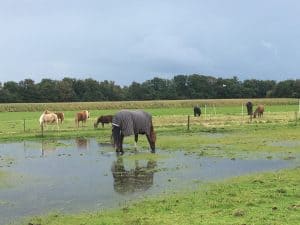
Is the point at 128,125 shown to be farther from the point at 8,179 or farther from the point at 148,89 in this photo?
the point at 148,89

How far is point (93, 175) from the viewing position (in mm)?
16234

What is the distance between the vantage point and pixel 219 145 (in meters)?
24.7

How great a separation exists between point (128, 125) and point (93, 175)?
5523 mm

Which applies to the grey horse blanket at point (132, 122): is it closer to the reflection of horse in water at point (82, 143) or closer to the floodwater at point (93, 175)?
the floodwater at point (93, 175)

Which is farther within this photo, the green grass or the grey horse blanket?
the grey horse blanket

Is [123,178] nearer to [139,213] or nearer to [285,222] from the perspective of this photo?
[139,213]

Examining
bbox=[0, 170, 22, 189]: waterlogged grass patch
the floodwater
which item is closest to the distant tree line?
the floodwater

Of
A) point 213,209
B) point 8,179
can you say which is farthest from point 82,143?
point 213,209

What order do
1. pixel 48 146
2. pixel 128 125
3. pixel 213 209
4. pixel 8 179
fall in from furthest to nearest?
pixel 48 146
pixel 128 125
pixel 8 179
pixel 213 209

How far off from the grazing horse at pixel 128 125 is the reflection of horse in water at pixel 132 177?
7.82 feet

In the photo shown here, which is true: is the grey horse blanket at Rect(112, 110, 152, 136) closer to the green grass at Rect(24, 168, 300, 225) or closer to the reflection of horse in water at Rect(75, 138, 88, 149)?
the reflection of horse in water at Rect(75, 138, 88, 149)

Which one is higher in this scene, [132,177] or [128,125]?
[128,125]

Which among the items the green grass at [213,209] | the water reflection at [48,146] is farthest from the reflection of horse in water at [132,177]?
the water reflection at [48,146]

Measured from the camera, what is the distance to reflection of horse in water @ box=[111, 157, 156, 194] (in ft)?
45.3
